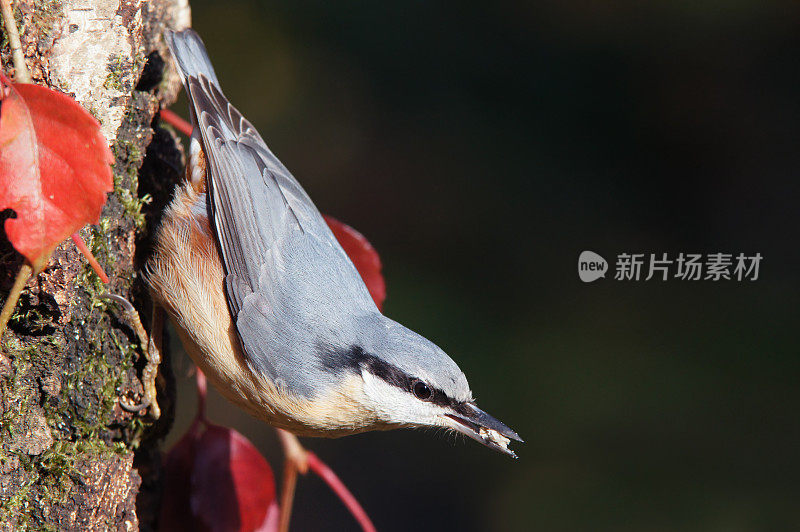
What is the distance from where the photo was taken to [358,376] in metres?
1.82

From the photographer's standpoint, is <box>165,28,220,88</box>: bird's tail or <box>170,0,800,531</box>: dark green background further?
<box>170,0,800,531</box>: dark green background

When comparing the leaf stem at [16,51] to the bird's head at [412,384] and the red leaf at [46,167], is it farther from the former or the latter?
the bird's head at [412,384]

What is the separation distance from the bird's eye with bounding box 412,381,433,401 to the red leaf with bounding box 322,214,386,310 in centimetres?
36

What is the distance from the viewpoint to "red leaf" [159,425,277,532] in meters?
1.76

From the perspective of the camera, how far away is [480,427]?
1.76m

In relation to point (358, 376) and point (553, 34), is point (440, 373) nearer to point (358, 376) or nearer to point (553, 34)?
point (358, 376)

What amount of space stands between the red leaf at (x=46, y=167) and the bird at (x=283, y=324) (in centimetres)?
67

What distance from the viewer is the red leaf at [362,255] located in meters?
2.00

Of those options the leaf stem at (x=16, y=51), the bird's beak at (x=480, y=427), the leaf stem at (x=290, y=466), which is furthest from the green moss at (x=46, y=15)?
the bird's beak at (x=480, y=427)

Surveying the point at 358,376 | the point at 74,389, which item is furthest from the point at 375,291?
the point at 74,389

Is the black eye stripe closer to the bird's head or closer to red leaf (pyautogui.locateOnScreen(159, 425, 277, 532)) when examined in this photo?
the bird's head

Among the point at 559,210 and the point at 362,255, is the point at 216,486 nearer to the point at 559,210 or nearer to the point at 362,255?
the point at 362,255

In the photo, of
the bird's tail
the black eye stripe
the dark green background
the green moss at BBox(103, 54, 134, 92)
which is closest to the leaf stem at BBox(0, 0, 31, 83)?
→ the green moss at BBox(103, 54, 134, 92)

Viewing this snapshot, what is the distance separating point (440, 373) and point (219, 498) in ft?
1.92
